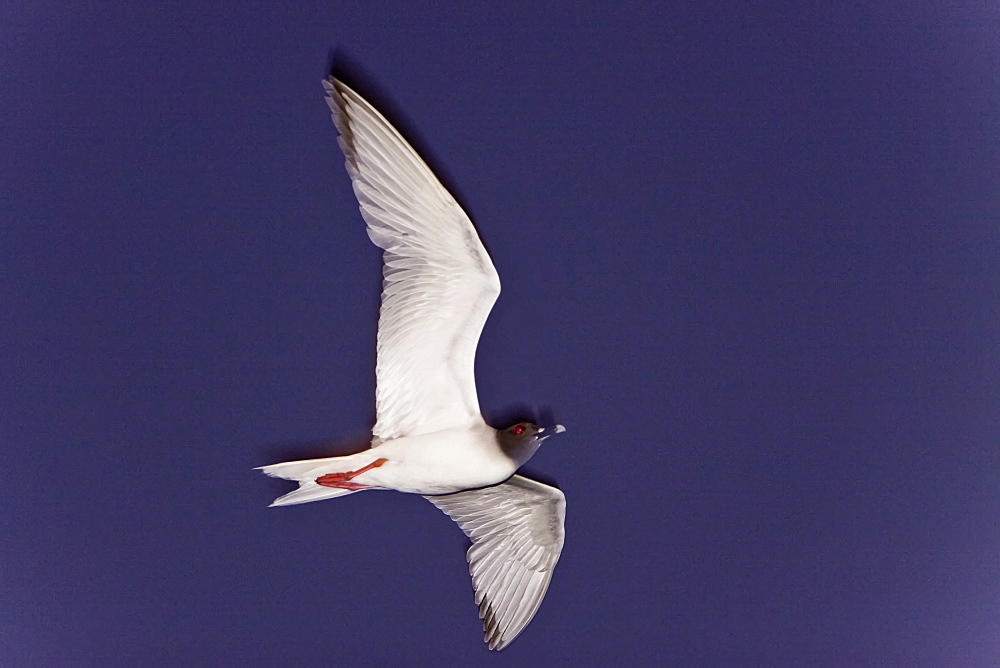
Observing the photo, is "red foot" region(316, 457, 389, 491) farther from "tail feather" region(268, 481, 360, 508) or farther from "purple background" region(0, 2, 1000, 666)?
"purple background" region(0, 2, 1000, 666)

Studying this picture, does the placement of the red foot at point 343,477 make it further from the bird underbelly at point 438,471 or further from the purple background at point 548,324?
the purple background at point 548,324

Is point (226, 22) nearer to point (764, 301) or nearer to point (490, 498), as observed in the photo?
point (490, 498)

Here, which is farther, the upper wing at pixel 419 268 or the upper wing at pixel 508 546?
the upper wing at pixel 508 546

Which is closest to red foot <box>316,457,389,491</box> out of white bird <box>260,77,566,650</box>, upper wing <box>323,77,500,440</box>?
white bird <box>260,77,566,650</box>

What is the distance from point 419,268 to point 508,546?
754 mm

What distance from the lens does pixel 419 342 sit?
65.0 inches

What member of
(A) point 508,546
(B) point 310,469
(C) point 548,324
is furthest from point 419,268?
Answer: (A) point 508,546

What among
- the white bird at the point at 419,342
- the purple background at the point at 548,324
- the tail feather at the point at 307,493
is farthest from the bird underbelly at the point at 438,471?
the purple background at the point at 548,324

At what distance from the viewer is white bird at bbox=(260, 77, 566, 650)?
1.60 metres

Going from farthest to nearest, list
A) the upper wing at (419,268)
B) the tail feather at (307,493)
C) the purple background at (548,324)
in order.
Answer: the purple background at (548,324), the tail feather at (307,493), the upper wing at (419,268)

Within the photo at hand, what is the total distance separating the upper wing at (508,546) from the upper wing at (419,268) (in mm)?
253

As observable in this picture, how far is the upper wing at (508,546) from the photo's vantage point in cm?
178

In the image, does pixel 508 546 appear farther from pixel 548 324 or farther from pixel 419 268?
pixel 419 268

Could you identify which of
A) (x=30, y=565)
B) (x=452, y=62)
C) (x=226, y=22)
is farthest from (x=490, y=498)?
(x=226, y=22)
